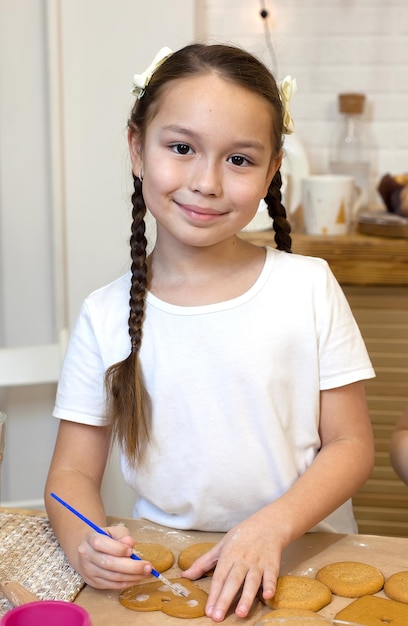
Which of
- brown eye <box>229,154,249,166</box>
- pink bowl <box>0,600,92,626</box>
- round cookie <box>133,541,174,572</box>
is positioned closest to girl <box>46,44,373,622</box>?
brown eye <box>229,154,249,166</box>

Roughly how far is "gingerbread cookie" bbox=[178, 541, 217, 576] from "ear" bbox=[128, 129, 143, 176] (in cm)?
56

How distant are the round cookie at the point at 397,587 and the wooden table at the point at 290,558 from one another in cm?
2

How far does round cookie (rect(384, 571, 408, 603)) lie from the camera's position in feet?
3.07

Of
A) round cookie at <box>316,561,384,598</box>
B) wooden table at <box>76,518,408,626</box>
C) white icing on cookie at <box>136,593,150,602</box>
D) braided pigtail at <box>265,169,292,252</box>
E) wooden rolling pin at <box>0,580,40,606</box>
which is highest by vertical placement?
braided pigtail at <box>265,169,292,252</box>

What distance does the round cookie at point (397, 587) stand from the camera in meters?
0.94

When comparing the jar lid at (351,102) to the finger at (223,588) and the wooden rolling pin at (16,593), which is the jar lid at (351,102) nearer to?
the finger at (223,588)

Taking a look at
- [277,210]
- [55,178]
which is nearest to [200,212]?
[277,210]

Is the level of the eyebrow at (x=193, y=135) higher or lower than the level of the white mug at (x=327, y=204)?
higher

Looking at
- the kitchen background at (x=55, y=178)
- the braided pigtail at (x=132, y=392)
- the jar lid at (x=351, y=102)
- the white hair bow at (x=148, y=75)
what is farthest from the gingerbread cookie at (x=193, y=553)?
the jar lid at (x=351, y=102)

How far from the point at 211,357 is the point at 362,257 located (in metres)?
0.99

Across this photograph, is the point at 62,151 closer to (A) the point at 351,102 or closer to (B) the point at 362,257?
(B) the point at 362,257

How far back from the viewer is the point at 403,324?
7.19ft

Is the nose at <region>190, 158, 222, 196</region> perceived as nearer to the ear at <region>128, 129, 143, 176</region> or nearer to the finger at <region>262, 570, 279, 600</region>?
the ear at <region>128, 129, 143, 176</region>

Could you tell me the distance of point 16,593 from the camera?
90 centimetres
